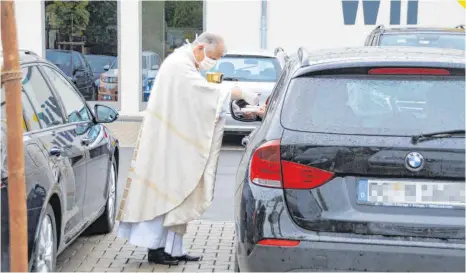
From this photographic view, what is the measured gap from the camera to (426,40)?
→ 10.9 m

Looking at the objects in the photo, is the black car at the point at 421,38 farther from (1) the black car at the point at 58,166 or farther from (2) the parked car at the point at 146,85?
(2) the parked car at the point at 146,85

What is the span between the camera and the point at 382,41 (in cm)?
1069

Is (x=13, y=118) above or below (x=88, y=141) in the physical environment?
above

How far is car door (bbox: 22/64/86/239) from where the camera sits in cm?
485

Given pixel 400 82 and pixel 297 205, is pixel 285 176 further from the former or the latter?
pixel 400 82

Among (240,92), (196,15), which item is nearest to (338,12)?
(196,15)

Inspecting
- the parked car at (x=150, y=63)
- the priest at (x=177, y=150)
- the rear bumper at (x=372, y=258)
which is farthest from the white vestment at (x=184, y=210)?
the parked car at (x=150, y=63)

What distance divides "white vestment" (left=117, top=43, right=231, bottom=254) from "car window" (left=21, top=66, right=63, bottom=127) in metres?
0.62

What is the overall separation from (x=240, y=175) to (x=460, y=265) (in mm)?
1252

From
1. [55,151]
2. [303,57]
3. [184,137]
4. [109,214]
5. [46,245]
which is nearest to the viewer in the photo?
[303,57]

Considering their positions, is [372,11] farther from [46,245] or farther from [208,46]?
[46,245]

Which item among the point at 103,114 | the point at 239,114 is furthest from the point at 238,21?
the point at 239,114

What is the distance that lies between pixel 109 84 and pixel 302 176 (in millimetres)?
14794

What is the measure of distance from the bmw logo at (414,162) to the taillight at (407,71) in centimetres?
50
